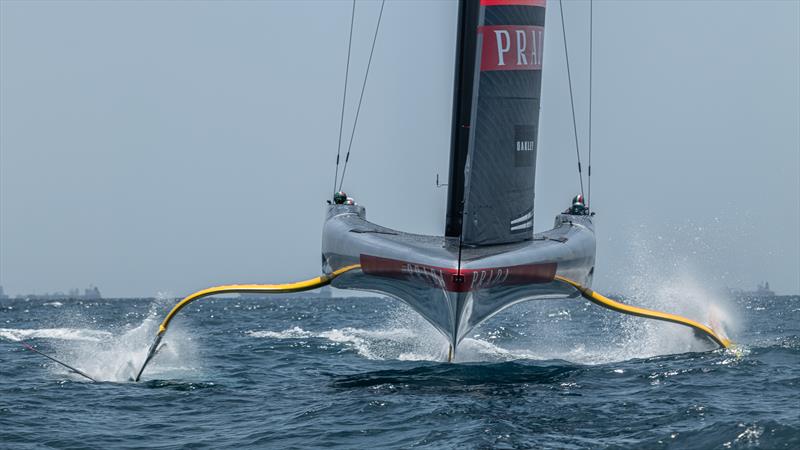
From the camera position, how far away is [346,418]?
32.1 feet

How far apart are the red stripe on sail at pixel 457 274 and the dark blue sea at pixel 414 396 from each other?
113cm

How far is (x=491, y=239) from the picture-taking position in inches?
527

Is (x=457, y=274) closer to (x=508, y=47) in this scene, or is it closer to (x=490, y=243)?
(x=490, y=243)

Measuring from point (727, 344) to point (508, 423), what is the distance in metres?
6.35

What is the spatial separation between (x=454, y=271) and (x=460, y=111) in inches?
190

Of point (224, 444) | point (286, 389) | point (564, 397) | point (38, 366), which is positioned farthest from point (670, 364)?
point (38, 366)

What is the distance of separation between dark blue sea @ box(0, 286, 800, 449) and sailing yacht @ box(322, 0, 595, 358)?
100 centimetres

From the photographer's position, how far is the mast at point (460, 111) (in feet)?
51.6

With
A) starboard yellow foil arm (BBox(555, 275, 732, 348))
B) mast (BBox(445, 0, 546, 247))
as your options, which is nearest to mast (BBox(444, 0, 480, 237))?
mast (BBox(445, 0, 546, 247))

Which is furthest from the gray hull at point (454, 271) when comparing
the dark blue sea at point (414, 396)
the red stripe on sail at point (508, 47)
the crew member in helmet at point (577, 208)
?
the crew member in helmet at point (577, 208)

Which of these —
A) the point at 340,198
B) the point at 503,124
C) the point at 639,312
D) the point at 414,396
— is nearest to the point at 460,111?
→ the point at 340,198

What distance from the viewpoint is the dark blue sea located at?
8.87 m

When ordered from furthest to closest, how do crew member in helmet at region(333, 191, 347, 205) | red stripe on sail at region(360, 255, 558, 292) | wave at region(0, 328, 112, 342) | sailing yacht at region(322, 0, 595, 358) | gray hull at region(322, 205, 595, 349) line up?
wave at region(0, 328, 112, 342), crew member in helmet at region(333, 191, 347, 205), sailing yacht at region(322, 0, 595, 358), gray hull at region(322, 205, 595, 349), red stripe on sail at region(360, 255, 558, 292)

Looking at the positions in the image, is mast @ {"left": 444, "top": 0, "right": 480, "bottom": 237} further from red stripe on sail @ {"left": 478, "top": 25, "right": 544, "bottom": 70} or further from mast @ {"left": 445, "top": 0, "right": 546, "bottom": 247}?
red stripe on sail @ {"left": 478, "top": 25, "right": 544, "bottom": 70}
